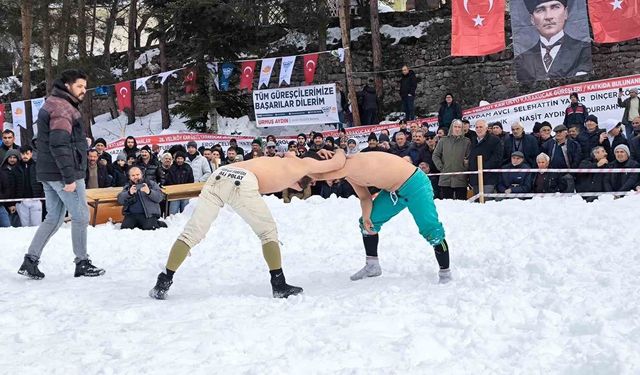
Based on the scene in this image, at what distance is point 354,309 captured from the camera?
4434 millimetres

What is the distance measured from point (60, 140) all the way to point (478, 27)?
39.3ft

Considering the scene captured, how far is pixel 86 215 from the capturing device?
5984mm

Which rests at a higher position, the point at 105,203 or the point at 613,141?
the point at 613,141

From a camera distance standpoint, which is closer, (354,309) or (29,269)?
(354,309)

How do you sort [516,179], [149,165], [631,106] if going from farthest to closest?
[631,106], [149,165], [516,179]

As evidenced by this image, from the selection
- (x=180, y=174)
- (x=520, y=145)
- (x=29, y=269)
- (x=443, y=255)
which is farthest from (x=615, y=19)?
(x=29, y=269)

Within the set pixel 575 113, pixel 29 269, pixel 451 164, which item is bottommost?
pixel 29 269

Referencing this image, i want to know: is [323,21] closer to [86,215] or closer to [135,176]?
[135,176]

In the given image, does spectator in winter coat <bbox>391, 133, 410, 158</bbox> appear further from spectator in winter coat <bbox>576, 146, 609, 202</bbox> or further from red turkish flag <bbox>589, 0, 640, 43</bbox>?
red turkish flag <bbox>589, 0, 640, 43</bbox>

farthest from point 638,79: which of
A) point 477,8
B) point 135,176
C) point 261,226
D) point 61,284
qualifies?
point 61,284

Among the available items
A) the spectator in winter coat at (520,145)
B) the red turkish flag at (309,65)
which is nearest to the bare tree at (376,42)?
the red turkish flag at (309,65)

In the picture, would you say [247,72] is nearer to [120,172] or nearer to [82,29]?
[82,29]

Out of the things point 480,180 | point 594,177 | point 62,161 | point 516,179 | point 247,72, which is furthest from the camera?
point 247,72

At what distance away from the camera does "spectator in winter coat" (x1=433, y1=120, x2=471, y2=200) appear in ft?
35.4
